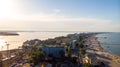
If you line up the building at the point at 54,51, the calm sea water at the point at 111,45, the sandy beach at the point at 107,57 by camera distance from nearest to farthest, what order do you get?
the building at the point at 54,51
the sandy beach at the point at 107,57
the calm sea water at the point at 111,45

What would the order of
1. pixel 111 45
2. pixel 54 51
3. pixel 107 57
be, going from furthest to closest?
pixel 111 45
pixel 107 57
pixel 54 51

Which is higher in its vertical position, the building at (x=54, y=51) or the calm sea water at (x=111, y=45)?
the building at (x=54, y=51)

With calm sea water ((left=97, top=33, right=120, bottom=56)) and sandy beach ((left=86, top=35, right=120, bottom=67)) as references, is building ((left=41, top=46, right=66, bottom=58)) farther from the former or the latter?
calm sea water ((left=97, top=33, right=120, bottom=56))

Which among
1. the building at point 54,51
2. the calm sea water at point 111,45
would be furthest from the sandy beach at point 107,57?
the building at point 54,51

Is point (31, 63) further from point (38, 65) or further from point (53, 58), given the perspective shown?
point (53, 58)

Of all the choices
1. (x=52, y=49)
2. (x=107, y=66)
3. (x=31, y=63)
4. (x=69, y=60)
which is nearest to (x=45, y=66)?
(x=31, y=63)

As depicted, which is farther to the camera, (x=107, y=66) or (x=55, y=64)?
(x=107, y=66)

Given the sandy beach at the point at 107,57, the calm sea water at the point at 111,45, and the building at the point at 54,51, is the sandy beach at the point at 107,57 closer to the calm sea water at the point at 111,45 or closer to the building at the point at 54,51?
the calm sea water at the point at 111,45

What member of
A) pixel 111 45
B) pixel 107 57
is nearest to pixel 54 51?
pixel 107 57

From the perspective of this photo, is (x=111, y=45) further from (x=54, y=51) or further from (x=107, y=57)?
(x=54, y=51)

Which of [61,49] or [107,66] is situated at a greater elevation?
[61,49]

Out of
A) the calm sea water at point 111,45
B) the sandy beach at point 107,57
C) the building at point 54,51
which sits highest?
the building at point 54,51
